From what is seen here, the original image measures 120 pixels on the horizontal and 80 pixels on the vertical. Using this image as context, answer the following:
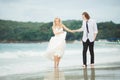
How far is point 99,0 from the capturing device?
45.4 ft

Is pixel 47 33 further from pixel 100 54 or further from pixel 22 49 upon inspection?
Answer: pixel 100 54

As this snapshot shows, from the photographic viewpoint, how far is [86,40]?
980 centimetres

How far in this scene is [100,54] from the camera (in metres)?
12.9

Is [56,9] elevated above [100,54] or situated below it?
above

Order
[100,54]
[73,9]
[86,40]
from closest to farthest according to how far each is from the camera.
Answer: [86,40] < [100,54] < [73,9]

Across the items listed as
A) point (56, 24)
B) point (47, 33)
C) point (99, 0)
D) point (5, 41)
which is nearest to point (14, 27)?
point (5, 41)

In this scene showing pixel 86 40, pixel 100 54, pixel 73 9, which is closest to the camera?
pixel 86 40

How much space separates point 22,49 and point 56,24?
4287 mm

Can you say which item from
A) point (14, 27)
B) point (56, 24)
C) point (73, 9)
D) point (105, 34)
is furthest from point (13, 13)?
point (56, 24)

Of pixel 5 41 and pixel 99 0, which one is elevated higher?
pixel 99 0

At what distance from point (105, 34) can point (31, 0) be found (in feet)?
8.56

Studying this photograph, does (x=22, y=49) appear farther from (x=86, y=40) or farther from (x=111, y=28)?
(x=86, y=40)

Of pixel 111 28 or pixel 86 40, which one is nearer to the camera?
pixel 86 40

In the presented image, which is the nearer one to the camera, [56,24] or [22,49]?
[56,24]
